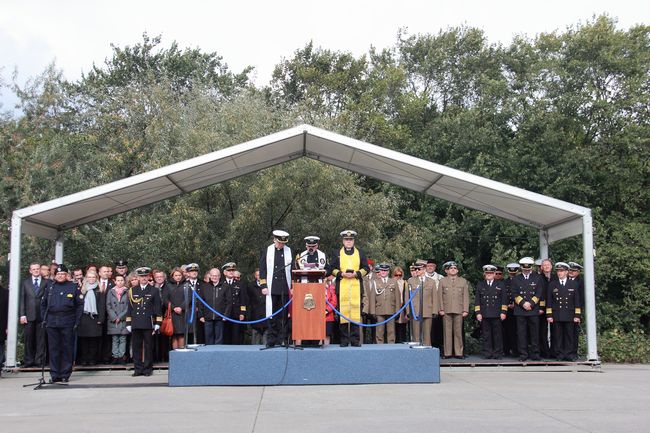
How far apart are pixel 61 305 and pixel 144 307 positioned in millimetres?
1359

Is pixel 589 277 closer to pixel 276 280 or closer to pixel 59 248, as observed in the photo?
pixel 276 280

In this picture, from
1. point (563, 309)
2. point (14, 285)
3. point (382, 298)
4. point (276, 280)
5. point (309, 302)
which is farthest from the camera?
point (382, 298)

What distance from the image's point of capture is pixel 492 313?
45.8 ft

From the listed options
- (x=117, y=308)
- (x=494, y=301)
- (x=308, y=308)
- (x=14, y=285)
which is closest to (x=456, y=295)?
(x=494, y=301)

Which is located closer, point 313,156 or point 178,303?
point 178,303

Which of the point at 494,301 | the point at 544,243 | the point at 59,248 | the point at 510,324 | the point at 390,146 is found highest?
the point at 390,146

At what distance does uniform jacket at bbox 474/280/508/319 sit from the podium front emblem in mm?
4563

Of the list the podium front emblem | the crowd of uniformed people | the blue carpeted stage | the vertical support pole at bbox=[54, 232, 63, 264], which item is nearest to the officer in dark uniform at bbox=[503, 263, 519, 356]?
the crowd of uniformed people

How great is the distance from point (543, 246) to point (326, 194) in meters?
5.18

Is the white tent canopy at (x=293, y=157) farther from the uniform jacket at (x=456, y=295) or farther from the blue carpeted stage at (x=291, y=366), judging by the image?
the blue carpeted stage at (x=291, y=366)

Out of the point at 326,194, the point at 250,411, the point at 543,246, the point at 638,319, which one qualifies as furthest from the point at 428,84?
the point at 250,411

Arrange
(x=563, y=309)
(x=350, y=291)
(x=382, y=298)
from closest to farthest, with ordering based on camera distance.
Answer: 1. (x=350, y=291)
2. (x=563, y=309)
3. (x=382, y=298)

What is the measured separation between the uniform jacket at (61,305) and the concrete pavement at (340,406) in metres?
0.96

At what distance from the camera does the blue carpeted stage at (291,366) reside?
34.7 feet
